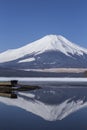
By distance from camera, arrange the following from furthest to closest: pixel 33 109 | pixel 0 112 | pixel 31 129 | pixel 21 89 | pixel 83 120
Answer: pixel 21 89 < pixel 33 109 < pixel 0 112 < pixel 83 120 < pixel 31 129

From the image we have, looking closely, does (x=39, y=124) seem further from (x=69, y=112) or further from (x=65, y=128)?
(x=69, y=112)

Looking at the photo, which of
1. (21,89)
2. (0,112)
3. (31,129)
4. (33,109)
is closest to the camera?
(31,129)

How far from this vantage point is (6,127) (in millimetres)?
17438

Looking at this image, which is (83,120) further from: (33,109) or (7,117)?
Result: (33,109)

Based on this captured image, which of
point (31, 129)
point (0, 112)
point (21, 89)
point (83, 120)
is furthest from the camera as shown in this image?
point (21, 89)

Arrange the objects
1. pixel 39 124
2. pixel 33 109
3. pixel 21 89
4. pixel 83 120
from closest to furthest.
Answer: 1. pixel 39 124
2. pixel 83 120
3. pixel 33 109
4. pixel 21 89

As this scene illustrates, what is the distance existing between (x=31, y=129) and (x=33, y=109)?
26.5 feet

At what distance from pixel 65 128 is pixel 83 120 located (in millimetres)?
2770

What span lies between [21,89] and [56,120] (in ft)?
88.0

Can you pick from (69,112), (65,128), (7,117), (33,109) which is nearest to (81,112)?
(69,112)

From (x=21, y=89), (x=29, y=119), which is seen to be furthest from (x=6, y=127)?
(x=21, y=89)

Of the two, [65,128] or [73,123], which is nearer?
[65,128]

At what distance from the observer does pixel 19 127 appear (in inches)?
690

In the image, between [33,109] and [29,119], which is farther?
[33,109]
